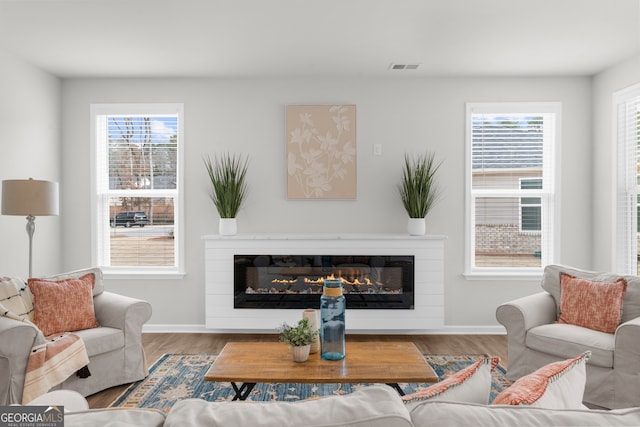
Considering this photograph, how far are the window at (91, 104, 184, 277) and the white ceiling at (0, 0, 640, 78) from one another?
0.49 meters

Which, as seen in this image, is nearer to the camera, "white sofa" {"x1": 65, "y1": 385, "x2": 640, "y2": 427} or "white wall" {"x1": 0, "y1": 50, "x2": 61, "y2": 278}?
"white sofa" {"x1": 65, "y1": 385, "x2": 640, "y2": 427}

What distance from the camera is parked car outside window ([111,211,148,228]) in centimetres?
477

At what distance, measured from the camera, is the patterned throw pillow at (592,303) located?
9.82ft

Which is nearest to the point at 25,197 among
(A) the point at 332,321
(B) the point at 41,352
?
(B) the point at 41,352

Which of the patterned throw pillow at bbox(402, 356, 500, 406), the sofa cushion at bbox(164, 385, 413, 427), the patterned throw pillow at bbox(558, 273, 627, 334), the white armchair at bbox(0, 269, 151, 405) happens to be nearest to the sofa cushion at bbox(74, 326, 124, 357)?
the white armchair at bbox(0, 269, 151, 405)

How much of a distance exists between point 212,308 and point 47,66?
288 cm

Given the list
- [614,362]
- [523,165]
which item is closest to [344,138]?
[523,165]

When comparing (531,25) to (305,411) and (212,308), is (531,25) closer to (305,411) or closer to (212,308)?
(305,411)

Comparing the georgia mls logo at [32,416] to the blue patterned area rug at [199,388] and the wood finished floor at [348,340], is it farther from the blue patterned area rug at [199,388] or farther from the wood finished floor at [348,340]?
the wood finished floor at [348,340]

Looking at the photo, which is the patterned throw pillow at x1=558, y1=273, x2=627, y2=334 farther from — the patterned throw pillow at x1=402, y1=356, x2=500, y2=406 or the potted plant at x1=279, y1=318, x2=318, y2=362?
the patterned throw pillow at x1=402, y1=356, x2=500, y2=406

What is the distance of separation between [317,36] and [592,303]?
9.41ft

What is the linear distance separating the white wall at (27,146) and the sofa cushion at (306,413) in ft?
12.4

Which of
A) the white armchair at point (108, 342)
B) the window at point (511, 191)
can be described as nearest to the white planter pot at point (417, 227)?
the window at point (511, 191)

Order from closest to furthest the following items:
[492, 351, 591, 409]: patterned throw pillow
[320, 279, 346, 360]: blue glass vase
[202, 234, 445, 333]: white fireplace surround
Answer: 1. [492, 351, 591, 409]: patterned throw pillow
2. [320, 279, 346, 360]: blue glass vase
3. [202, 234, 445, 333]: white fireplace surround
